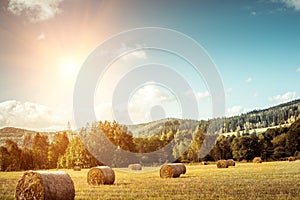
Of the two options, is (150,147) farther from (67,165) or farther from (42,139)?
(42,139)

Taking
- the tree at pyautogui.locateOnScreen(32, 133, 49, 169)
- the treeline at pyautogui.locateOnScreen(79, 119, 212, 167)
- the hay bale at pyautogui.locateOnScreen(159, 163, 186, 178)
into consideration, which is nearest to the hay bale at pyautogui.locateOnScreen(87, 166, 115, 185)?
the hay bale at pyautogui.locateOnScreen(159, 163, 186, 178)

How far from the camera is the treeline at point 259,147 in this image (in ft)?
206

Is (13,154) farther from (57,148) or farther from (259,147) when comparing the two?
(259,147)

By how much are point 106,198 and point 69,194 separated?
1141 mm

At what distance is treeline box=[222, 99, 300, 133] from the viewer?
103 metres

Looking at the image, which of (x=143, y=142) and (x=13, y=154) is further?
(x=143, y=142)

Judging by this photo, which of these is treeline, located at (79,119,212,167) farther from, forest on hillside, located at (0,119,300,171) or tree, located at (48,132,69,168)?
tree, located at (48,132,69,168)

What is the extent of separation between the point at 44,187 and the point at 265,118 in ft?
338

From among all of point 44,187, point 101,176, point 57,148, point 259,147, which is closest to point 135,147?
point 57,148

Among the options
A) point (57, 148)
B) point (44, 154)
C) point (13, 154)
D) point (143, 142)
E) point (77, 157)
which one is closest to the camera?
point (77, 157)

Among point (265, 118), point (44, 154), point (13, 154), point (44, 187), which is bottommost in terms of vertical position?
point (44, 187)

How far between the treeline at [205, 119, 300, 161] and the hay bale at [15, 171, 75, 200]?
5272 centimetres

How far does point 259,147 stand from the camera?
210 feet

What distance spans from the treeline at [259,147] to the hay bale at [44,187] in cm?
5272
